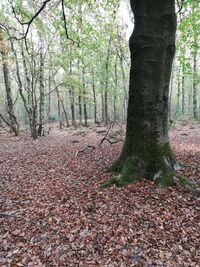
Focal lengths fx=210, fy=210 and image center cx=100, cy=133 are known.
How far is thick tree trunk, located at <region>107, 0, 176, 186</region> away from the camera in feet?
15.3

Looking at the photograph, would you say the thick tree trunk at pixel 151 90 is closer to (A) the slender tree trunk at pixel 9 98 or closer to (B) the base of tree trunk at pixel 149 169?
(B) the base of tree trunk at pixel 149 169

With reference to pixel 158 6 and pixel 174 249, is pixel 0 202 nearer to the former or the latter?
pixel 174 249

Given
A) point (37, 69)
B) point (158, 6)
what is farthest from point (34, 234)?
point (37, 69)

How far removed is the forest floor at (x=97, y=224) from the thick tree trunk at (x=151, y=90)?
42 centimetres

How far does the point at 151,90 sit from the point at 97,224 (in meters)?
3.04

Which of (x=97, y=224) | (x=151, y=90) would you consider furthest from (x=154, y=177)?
(x=151, y=90)

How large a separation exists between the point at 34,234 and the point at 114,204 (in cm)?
152

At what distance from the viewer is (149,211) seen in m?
3.83

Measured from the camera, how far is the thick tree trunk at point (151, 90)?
4652mm

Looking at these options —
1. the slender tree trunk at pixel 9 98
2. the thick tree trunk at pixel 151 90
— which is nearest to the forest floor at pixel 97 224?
the thick tree trunk at pixel 151 90

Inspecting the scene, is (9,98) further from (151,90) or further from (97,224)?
(97,224)

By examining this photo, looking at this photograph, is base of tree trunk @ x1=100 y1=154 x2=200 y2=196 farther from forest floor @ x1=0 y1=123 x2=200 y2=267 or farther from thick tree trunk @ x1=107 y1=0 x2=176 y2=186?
forest floor @ x1=0 y1=123 x2=200 y2=267

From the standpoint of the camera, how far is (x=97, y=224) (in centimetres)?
363

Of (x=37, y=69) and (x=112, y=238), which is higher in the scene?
(x=37, y=69)
